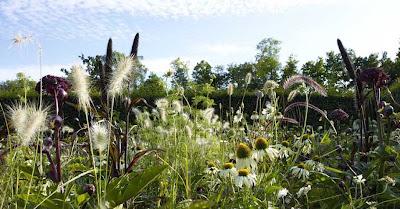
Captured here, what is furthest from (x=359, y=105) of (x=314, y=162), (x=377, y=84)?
(x=314, y=162)

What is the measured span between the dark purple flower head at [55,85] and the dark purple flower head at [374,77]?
1.99 m

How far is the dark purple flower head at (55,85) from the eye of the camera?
271cm

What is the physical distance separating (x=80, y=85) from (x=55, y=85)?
729 millimetres

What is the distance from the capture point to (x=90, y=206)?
95.5 inches

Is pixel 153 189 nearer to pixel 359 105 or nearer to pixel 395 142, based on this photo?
pixel 359 105

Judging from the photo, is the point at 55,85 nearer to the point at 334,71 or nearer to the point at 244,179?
the point at 244,179

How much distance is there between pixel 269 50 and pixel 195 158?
198 ft

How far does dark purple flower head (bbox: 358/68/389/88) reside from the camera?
11.7ft

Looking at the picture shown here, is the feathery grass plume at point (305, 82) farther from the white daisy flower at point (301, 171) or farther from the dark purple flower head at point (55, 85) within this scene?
the dark purple flower head at point (55, 85)

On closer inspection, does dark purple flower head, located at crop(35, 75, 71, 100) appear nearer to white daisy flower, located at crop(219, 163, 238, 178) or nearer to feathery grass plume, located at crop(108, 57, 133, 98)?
feathery grass plume, located at crop(108, 57, 133, 98)

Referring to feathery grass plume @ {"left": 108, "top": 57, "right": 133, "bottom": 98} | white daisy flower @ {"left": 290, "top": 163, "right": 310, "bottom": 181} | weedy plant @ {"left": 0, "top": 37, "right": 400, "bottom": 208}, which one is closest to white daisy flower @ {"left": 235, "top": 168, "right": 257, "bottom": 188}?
weedy plant @ {"left": 0, "top": 37, "right": 400, "bottom": 208}

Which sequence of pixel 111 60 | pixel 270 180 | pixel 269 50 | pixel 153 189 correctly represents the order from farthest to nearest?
pixel 269 50
pixel 153 189
pixel 111 60
pixel 270 180

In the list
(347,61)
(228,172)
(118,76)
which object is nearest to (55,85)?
(118,76)

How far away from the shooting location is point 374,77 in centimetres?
359
